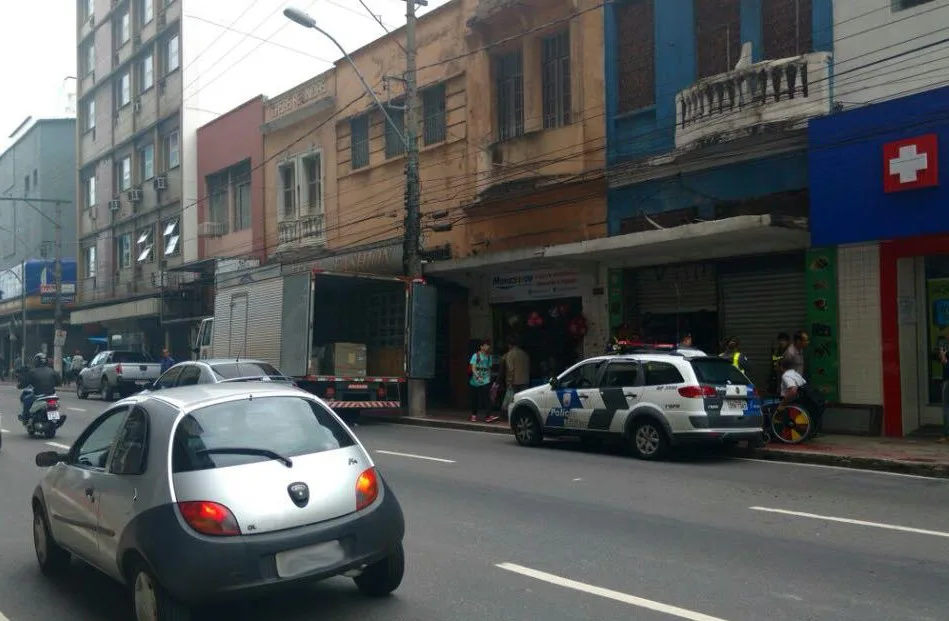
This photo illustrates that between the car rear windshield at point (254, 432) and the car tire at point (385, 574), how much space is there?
80 cm

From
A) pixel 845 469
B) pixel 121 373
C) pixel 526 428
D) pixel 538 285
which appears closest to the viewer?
pixel 845 469

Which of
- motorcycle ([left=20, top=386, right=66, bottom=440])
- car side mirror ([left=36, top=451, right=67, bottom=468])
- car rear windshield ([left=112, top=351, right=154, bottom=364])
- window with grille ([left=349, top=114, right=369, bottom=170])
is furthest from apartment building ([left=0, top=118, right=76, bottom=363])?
car side mirror ([left=36, top=451, right=67, bottom=468])

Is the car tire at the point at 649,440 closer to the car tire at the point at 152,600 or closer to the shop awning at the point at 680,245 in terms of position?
the shop awning at the point at 680,245

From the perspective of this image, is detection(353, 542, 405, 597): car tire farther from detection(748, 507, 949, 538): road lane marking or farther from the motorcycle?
the motorcycle

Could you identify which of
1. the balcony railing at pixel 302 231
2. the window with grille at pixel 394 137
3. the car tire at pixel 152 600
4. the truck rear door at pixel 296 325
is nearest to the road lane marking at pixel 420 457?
the truck rear door at pixel 296 325

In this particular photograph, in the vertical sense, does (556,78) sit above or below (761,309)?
above

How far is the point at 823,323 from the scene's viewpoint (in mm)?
15031

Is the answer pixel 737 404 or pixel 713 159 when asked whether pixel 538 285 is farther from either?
pixel 737 404

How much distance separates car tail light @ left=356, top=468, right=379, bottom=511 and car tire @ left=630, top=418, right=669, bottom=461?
24.8 feet

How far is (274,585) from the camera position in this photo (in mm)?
4852

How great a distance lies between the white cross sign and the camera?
12977 mm

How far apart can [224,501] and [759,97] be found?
1279cm

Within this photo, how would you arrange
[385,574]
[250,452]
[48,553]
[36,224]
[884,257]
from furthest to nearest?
[36,224] < [884,257] < [48,553] < [385,574] < [250,452]

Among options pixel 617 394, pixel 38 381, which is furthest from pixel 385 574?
pixel 38 381
